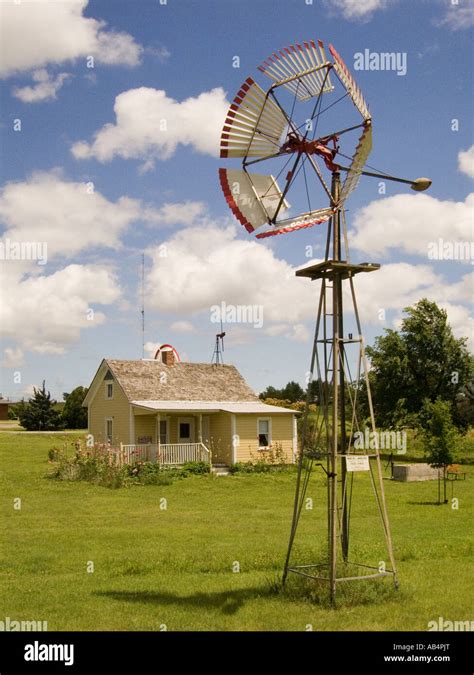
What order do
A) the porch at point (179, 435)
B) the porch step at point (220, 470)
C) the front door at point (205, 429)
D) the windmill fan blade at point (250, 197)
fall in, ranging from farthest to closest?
the front door at point (205, 429)
the porch at point (179, 435)
the porch step at point (220, 470)
the windmill fan blade at point (250, 197)

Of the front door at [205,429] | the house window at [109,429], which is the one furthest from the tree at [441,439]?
the house window at [109,429]

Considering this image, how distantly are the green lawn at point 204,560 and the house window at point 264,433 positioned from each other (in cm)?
850

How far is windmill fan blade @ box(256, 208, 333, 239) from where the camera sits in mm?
9188

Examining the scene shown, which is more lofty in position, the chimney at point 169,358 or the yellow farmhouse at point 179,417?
the chimney at point 169,358

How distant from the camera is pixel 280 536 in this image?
48.6ft

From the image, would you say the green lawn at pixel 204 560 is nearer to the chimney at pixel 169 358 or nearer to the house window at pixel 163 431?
the house window at pixel 163 431

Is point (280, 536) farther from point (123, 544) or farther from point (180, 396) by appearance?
point (180, 396)

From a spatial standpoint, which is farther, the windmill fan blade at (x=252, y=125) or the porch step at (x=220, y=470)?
the porch step at (x=220, y=470)

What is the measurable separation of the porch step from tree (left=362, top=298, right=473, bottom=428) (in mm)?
14373

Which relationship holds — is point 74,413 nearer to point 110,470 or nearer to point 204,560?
→ point 110,470

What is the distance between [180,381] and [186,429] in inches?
111

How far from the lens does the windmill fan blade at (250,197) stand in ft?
30.9
